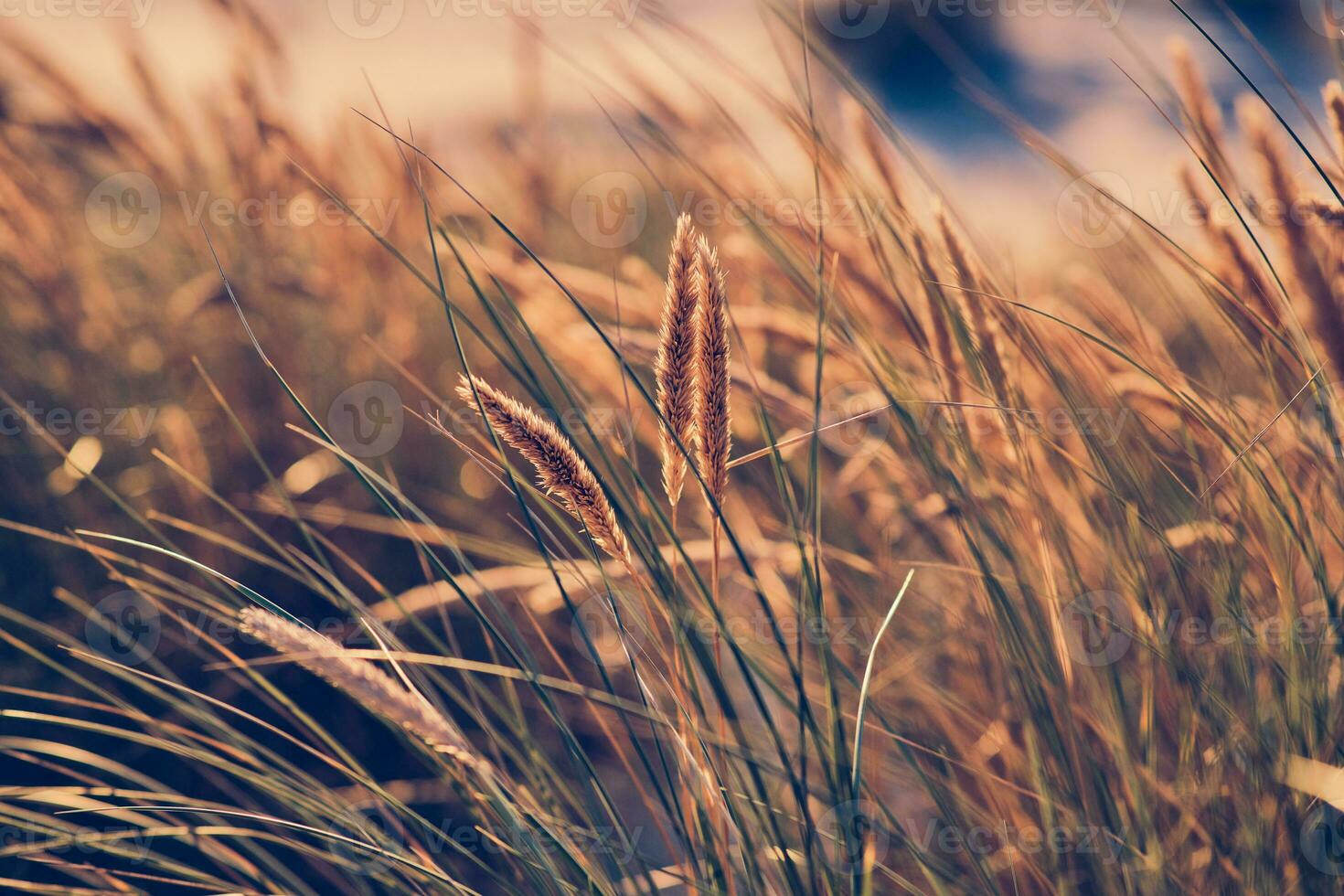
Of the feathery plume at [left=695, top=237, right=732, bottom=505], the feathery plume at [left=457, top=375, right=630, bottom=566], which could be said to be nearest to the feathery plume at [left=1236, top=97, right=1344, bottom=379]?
the feathery plume at [left=695, top=237, right=732, bottom=505]

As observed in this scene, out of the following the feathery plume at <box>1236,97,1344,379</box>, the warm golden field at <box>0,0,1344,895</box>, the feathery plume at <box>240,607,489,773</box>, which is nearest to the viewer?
the feathery plume at <box>240,607,489,773</box>

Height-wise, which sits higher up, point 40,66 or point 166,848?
point 40,66

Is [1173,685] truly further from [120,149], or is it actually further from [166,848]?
[120,149]

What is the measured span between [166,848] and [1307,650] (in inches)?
→ 67.8

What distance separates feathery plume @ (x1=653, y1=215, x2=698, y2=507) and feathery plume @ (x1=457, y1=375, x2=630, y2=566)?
8cm

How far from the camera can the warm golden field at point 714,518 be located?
2.67 feet

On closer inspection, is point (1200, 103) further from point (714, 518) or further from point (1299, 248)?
point (714, 518)

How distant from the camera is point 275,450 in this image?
2115mm

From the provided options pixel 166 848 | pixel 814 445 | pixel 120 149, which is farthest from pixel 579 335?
pixel 120 149

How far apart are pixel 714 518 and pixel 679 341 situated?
0.51 feet

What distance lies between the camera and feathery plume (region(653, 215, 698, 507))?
0.70m

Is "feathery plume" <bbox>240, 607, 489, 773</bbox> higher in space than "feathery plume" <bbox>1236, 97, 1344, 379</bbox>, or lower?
lower

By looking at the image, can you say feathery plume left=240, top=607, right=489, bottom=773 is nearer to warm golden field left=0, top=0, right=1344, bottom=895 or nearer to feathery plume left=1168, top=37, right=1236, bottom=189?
warm golden field left=0, top=0, right=1344, bottom=895

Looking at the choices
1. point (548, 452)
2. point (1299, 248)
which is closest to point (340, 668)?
point (548, 452)
